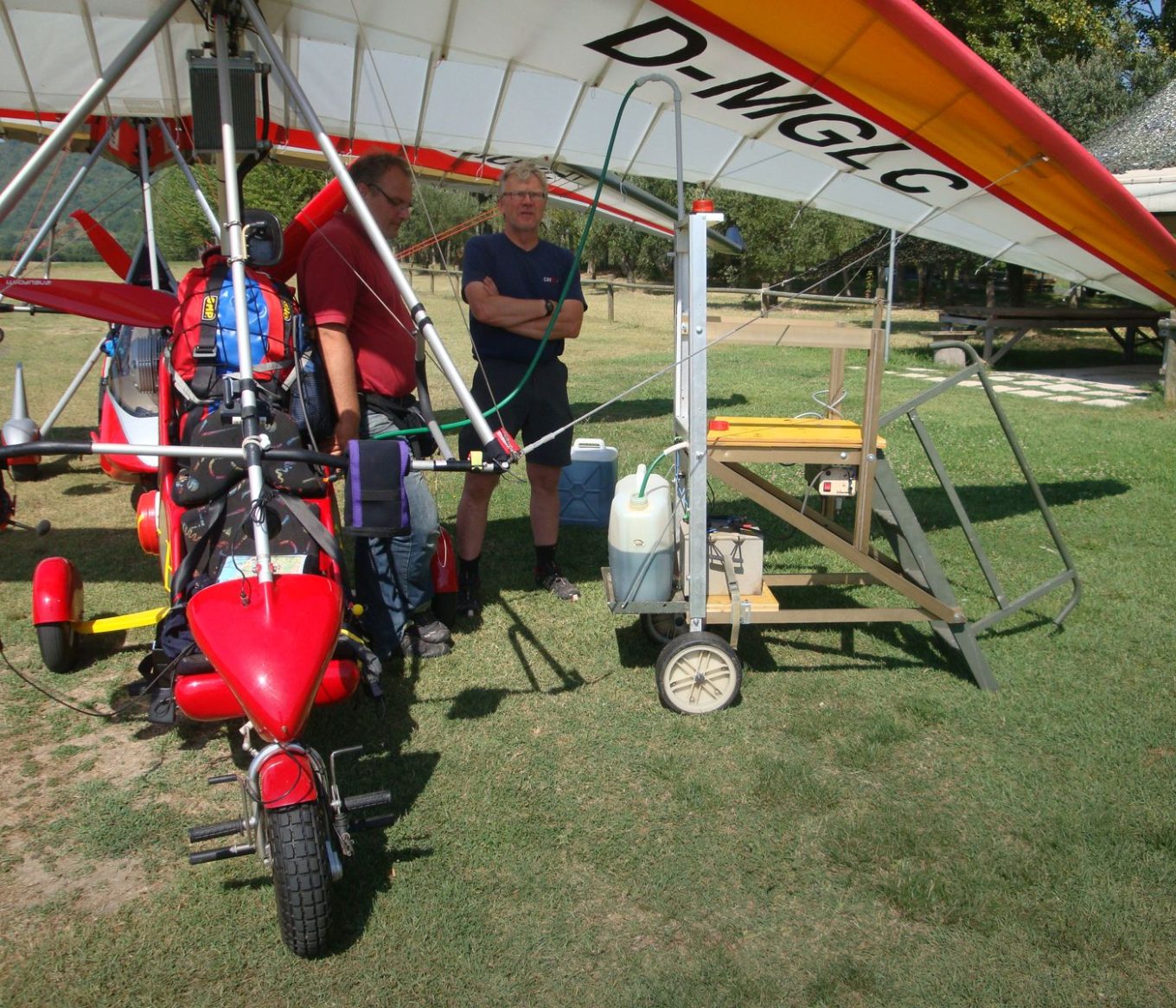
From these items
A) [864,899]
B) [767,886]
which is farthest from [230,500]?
[864,899]

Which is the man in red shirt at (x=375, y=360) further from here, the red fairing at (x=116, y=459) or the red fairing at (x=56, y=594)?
the red fairing at (x=116, y=459)

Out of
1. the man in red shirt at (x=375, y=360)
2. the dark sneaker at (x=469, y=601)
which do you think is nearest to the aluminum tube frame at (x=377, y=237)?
the man in red shirt at (x=375, y=360)

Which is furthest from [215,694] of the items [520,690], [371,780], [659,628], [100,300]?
[100,300]

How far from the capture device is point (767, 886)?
285 cm

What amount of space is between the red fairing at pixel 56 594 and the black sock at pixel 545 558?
221cm

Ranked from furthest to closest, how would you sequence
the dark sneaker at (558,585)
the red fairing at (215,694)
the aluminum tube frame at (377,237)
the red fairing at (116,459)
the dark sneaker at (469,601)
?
the red fairing at (116,459)
the dark sneaker at (558,585)
the dark sneaker at (469,601)
the aluminum tube frame at (377,237)
the red fairing at (215,694)

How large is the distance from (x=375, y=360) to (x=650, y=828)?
228 centimetres

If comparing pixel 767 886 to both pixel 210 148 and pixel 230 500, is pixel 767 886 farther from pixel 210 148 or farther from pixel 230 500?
pixel 210 148

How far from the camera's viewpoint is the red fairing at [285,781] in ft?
8.00

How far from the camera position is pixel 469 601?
15.9 ft

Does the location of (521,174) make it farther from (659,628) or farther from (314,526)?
(659,628)

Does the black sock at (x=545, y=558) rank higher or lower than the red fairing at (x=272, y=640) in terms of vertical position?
lower

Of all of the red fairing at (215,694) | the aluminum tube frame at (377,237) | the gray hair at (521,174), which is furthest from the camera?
the gray hair at (521,174)

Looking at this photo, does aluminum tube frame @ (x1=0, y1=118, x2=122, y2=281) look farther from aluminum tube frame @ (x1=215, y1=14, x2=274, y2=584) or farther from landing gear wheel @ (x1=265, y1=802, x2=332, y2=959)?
landing gear wheel @ (x1=265, y1=802, x2=332, y2=959)
